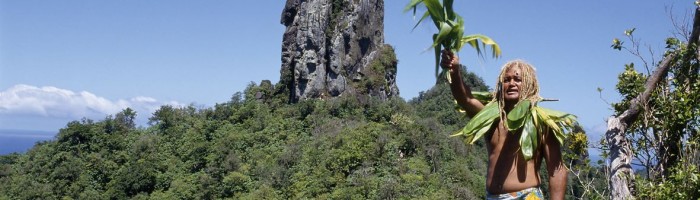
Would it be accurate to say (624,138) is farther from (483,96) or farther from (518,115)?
(518,115)

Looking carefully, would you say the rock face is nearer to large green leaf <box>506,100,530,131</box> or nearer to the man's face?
the man's face

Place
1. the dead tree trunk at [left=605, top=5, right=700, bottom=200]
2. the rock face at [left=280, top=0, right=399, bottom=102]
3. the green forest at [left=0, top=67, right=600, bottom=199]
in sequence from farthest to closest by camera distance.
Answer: the rock face at [left=280, top=0, right=399, bottom=102], the green forest at [left=0, top=67, right=600, bottom=199], the dead tree trunk at [left=605, top=5, right=700, bottom=200]

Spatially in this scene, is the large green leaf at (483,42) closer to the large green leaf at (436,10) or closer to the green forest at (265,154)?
the large green leaf at (436,10)

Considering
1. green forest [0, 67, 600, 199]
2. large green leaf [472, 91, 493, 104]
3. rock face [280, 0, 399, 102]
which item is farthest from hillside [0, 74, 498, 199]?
large green leaf [472, 91, 493, 104]

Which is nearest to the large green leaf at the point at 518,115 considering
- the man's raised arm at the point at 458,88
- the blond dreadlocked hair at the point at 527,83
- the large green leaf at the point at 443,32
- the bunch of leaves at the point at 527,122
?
the bunch of leaves at the point at 527,122

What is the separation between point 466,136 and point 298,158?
30564 millimetres

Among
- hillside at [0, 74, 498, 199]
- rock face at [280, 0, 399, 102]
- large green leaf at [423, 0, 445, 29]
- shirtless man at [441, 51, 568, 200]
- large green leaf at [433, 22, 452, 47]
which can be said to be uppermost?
rock face at [280, 0, 399, 102]

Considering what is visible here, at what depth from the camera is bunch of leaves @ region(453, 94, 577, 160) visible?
2703 mm

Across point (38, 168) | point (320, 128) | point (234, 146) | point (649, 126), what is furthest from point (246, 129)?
point (649, 126)

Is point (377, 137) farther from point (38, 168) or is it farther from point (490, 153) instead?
point (490, 153)

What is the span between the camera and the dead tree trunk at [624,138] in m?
3.44

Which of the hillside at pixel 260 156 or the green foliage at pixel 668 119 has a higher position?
the hillside at pixel 260 156

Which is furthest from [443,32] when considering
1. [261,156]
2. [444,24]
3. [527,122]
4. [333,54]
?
[333,54]

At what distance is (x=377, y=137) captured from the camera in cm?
Result: 3108
